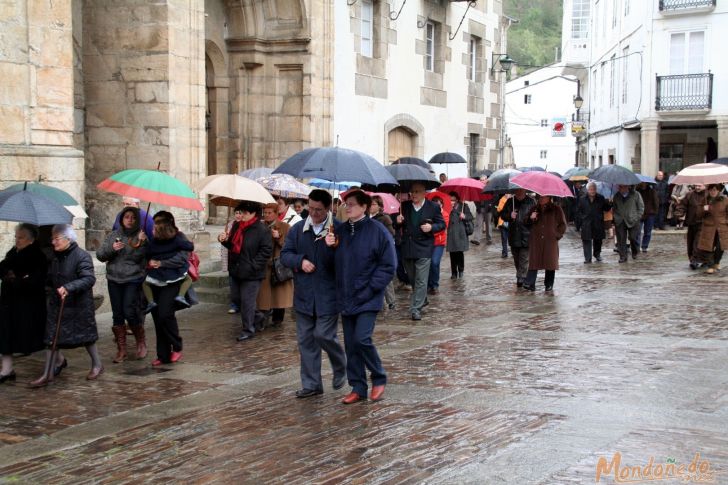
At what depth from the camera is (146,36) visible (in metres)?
14.3

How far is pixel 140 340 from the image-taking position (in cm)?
973

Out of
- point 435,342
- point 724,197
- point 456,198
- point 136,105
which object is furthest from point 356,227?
point 724,197

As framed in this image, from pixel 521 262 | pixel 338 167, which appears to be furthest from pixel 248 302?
pixel 521 262

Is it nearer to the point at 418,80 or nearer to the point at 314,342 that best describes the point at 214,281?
the point at 314,342

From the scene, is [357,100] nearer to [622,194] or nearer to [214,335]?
[622,194]

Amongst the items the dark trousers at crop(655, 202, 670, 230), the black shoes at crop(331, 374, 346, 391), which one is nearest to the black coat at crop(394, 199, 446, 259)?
the black shoes at crop(331, 374, 346, 391)

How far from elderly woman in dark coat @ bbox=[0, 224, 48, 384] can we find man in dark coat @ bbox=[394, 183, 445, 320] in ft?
15.6

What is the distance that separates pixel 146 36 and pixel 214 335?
5.32 meters

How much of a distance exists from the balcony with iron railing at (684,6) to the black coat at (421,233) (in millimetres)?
24271

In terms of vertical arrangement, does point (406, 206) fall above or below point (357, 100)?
below

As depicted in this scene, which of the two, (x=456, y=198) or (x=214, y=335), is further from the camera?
(x=456, y=198)

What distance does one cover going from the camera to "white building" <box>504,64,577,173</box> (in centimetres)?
6431

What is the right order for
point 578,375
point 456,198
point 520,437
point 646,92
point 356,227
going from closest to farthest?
point 520,437 < point 356,227 < point 578,375 < point 456,198 < point 646,92

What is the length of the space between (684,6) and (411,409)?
96.4ft
